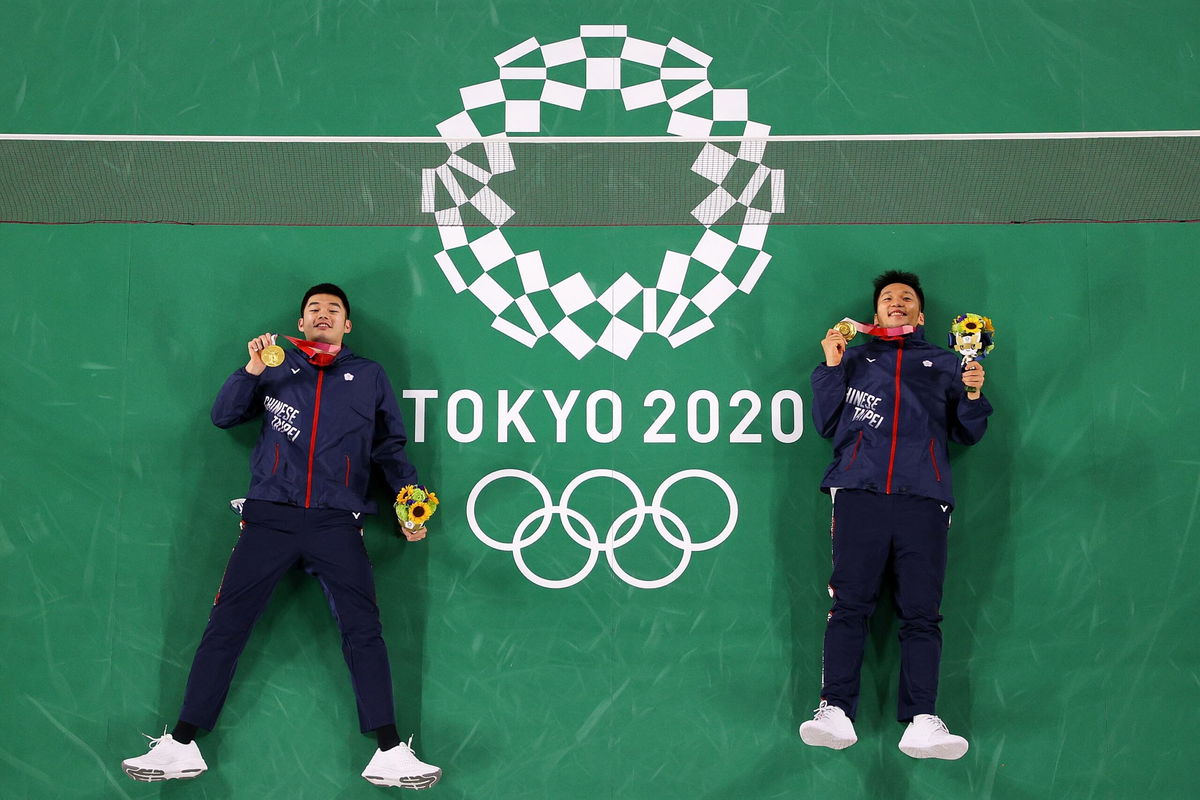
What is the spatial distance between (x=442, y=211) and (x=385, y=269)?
1.66 feet

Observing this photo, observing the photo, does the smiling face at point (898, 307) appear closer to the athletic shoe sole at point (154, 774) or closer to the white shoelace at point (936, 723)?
the white shoelace at point (936, 723)

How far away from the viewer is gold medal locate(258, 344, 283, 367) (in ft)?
20.3

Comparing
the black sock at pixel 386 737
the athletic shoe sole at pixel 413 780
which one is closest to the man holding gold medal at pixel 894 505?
the athletic shoe sole at pixel 413 780

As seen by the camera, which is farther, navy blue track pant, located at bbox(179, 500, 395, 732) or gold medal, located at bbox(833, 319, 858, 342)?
gold medal, located at bbox(833, 319, 858, 342)

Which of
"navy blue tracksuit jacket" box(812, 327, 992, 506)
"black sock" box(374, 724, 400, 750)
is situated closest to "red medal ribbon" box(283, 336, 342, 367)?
"black sock" box(374, 724, 400, 750)

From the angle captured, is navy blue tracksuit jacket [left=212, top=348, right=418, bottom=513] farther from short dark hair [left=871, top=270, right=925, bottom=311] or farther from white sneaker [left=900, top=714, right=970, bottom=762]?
white sneaker [left=900, top=714, right=970, bottom=762]

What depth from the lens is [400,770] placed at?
6047 millimetres

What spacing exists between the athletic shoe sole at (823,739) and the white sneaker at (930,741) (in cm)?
32

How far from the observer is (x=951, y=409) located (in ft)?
20.9

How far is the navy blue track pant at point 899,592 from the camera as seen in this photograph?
6078mm

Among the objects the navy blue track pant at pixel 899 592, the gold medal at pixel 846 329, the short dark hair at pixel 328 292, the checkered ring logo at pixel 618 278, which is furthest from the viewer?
the checkered ring logo at pixel 618 278

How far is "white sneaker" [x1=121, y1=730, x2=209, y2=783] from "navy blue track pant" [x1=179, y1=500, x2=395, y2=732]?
0.53ft

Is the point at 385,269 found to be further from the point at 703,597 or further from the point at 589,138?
the point at 703,597

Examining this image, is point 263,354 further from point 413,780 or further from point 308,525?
point 413,780
